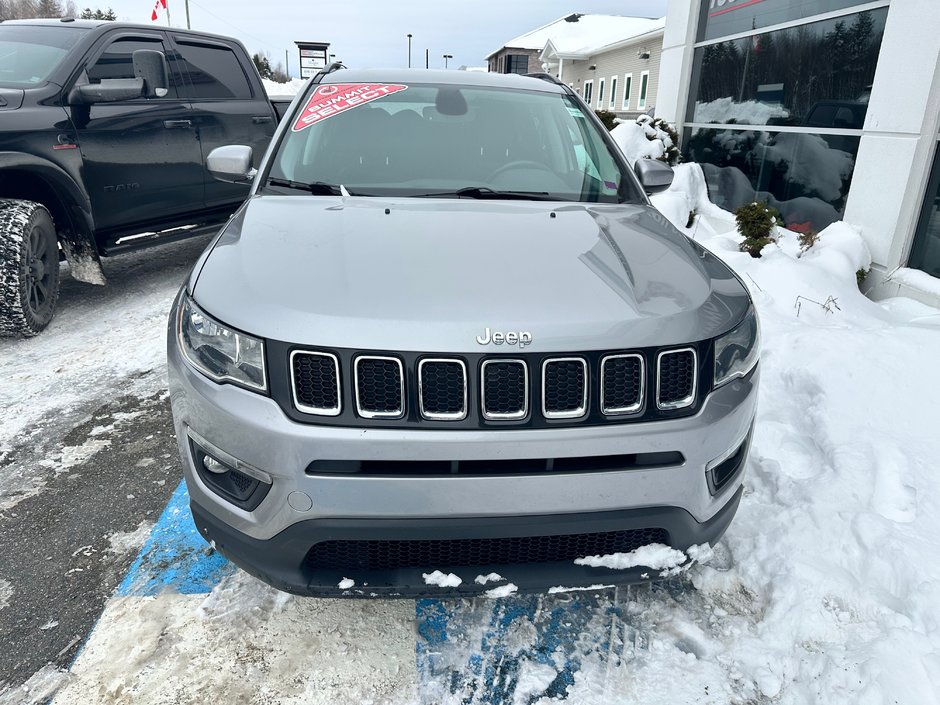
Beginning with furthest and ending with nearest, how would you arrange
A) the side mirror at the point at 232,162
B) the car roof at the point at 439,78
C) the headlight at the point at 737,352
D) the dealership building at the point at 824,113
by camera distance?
the dealership building at the point at 824,113
the car roof at the point at 439,78
the side mirror at the point at 232,162
the headlight at the point at 737,352

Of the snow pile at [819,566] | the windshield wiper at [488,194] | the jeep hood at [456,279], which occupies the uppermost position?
the windshield wiper at [488,194]

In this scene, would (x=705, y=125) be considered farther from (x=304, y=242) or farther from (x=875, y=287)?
(x=304, y=242)

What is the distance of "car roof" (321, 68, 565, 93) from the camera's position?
3428 mm

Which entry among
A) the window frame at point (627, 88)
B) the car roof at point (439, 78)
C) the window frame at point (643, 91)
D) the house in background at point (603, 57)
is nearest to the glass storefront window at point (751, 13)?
the car roof at point (439, 78)

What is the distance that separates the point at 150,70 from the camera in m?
4.93

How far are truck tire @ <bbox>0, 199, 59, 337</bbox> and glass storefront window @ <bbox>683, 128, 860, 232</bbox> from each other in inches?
236

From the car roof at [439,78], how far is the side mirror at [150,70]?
2.05 m

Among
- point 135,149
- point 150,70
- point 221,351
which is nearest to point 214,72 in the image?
point 150,70

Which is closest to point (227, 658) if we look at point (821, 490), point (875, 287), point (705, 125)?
point (821, 490)

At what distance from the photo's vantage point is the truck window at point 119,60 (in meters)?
4.82

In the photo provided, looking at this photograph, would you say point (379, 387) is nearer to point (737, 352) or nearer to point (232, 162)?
point (737, 352)

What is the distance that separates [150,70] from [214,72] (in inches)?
52.5

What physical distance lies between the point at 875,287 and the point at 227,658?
17.4ft

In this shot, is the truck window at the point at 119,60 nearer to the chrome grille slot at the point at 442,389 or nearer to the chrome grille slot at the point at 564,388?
the chrome grille slot at the point at 442,389
